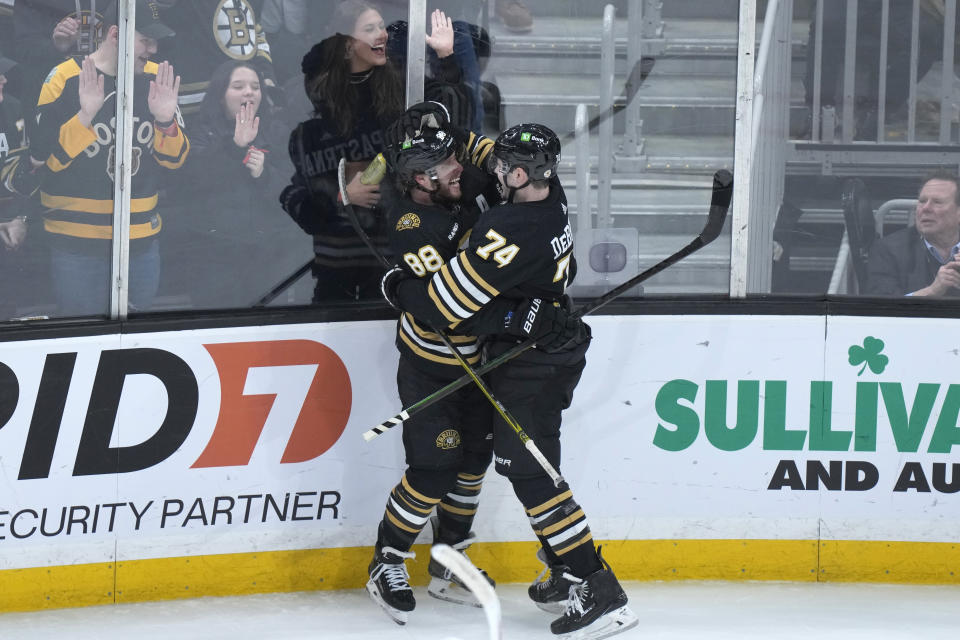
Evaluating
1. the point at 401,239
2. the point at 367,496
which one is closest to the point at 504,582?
the point at 367,496

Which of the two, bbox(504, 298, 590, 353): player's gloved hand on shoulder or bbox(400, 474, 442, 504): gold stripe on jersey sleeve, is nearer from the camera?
bbox(504, 298, 590, 353): player's gloved hand on shoulder

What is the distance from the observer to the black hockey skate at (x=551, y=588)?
3484 mm

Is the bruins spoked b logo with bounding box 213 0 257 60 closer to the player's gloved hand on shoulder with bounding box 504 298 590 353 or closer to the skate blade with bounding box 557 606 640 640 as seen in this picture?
the player's gloved hand on shoulder with bounding box 504 298 590 353

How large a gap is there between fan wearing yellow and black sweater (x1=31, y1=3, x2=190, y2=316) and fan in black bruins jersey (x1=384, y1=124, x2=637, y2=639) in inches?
28.8

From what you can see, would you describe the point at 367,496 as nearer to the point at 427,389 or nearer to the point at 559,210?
the point at 427,389

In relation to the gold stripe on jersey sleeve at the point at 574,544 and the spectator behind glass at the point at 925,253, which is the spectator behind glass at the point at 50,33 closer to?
the gold stripe on jersey sleeve at the point at 574,544

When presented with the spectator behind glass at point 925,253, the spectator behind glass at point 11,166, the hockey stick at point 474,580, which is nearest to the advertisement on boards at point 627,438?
the spectator behind glass at point 925,253

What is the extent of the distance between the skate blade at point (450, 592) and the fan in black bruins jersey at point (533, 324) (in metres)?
0.27

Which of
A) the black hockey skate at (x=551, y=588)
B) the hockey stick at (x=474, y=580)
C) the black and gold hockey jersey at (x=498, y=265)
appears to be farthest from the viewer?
the black hockey skate at (x=551, y=588)

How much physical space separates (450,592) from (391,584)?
246 mm

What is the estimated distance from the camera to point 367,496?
3.71 meters

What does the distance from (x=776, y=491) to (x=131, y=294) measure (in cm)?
196

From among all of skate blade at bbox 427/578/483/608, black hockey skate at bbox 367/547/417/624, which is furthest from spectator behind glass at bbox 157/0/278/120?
skate blade at bbox 427/578/483/608

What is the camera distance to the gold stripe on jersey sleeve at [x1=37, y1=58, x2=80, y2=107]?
3332 millimetres
